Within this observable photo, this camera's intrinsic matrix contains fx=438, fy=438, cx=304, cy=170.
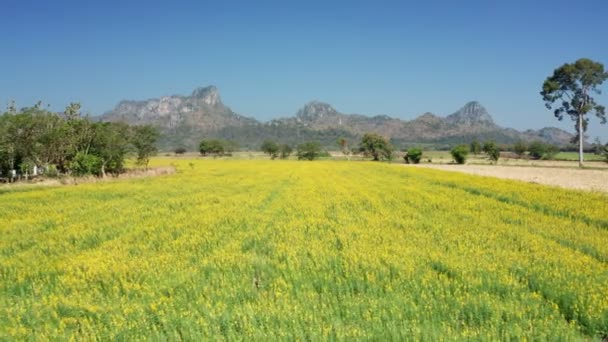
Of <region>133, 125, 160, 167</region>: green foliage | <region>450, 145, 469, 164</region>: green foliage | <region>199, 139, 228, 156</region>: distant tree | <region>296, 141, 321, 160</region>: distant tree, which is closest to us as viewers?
<region>133, 125, 160, 167</region>: green foliage

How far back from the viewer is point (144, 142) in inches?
2366

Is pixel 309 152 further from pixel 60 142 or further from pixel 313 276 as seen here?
pixel 313 276

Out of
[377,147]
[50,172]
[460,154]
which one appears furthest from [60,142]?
[377,147]

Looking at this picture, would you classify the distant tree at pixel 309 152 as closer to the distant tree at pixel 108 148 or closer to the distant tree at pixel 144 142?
the distant tree at pixel 144 142

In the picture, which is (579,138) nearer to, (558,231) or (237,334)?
(558,231)

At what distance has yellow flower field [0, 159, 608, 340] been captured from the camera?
623 cm

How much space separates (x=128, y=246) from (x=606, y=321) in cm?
1042

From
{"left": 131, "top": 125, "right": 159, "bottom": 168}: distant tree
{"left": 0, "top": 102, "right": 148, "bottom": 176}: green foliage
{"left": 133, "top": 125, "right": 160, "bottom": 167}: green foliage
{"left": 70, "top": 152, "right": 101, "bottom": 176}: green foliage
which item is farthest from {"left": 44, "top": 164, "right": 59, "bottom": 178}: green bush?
{"left": 133, "top": 125, "right": 160, "bottom": 167}: green foliage

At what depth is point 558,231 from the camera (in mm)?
12164

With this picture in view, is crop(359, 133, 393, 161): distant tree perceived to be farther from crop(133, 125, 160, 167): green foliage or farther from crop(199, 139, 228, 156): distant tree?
crop(133, 125, 160, 167): green foliage

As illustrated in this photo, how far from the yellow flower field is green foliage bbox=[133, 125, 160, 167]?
147 ft

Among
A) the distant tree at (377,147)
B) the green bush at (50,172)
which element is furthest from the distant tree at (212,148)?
the green bush at (50,172)

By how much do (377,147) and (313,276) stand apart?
365 ft

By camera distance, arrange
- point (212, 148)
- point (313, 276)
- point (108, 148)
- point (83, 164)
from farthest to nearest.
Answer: point (212, 148), point (108, 148), point (83, 164), point (313, 276)
